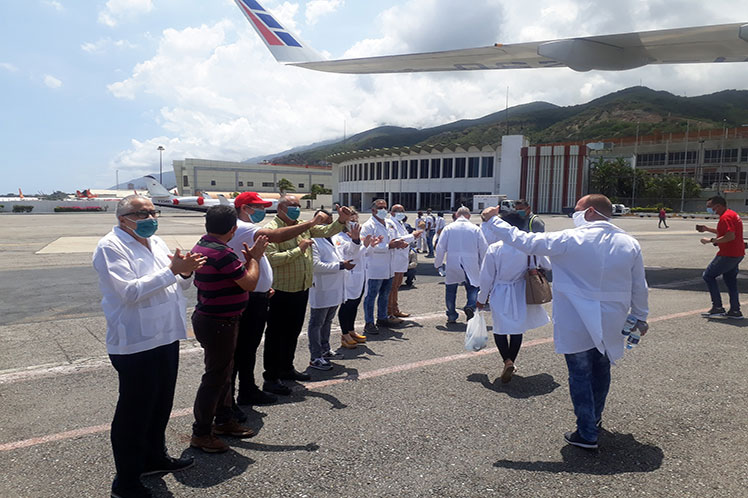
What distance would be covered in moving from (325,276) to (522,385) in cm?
232

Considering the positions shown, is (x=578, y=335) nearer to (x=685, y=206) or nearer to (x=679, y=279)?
(x=679, y=279)

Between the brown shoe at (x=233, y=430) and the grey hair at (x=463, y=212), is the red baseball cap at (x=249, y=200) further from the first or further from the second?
the grey hair at (x=463, y=212)

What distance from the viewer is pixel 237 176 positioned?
108 metres

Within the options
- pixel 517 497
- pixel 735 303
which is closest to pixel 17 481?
pixel 517 497

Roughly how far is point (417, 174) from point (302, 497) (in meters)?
71.9

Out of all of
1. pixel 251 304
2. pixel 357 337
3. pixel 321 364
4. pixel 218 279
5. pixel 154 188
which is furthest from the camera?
pixel 154 188

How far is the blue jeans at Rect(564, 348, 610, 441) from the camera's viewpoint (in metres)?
3.41

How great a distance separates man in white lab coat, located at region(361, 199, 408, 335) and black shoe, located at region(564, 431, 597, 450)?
348 cm

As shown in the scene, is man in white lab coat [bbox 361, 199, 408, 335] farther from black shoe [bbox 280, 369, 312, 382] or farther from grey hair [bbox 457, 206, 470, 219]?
black shoe [bbox 280, 369, 312, 382]

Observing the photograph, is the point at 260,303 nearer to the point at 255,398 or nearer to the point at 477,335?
the point at 255,398

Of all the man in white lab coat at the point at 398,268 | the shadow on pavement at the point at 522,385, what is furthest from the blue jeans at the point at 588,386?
the man in white lab coat at the point at 398,268

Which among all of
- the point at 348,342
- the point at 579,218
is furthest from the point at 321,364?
the point at 579,218

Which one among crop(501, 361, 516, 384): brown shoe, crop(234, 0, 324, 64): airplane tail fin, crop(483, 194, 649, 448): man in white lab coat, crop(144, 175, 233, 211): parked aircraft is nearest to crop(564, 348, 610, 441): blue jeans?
crop(483, 194, 649, 448): man in white lab coat

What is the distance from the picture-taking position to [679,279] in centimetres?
1159
